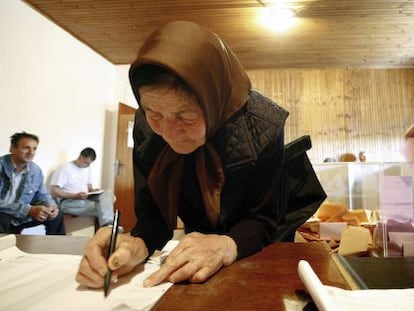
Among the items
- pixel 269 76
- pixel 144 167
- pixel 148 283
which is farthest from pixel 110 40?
pixel 148 283

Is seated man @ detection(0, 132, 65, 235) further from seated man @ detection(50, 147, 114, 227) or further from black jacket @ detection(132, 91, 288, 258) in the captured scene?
black jacket @ detection(132, 91, 288, 258)

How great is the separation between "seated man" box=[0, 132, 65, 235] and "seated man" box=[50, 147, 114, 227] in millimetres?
391

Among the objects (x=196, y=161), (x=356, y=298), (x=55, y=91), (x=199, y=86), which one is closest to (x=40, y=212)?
(x=55, y=91)

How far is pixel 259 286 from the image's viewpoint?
1.27 ft

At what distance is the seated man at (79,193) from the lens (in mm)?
2877

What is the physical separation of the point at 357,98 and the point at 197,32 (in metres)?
4.33

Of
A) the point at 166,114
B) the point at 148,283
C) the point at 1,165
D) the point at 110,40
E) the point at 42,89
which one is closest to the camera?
the point at 148,283

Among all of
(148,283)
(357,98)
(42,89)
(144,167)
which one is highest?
(357,98)

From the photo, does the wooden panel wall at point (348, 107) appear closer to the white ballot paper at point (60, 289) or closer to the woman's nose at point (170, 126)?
the woman's nose at point (170, 126)

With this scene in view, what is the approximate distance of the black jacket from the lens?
62 cm

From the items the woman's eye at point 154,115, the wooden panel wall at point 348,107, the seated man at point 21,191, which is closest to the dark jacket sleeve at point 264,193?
the woman's eye at point 154,115

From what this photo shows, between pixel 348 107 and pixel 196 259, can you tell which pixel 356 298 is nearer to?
pixel 196 259

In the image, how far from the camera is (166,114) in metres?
0.51

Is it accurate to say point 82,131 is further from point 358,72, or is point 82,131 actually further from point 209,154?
point 358,72
